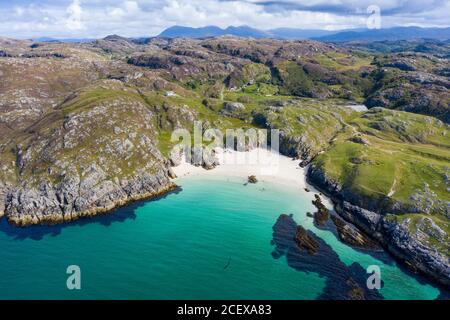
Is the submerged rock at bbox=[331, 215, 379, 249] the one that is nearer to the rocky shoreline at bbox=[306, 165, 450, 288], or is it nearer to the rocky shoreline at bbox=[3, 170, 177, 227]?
the rocky shoreline at bbox=[306, 165, 450, 288]

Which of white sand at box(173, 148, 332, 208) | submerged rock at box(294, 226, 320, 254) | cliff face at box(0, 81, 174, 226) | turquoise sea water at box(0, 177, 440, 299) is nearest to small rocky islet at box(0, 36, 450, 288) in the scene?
cliff face at box(0, 81, 174, 226)

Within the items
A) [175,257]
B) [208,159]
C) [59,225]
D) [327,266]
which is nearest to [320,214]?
[327,266]

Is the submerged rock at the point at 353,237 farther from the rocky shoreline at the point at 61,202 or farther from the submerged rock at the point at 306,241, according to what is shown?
the rocky shoreline at the point at 61,202

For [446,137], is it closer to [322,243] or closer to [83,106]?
[322,243]

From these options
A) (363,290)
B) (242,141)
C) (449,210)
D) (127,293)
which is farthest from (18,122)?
(449,210)

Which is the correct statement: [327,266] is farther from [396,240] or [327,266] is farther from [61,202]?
[61,202]

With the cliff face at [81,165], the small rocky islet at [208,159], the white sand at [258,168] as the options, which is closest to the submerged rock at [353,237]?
the small rocky islet at [208,159]

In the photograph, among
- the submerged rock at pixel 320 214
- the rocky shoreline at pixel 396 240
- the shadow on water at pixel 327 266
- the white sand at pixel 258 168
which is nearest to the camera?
the shadow on water at pixel 327 266
